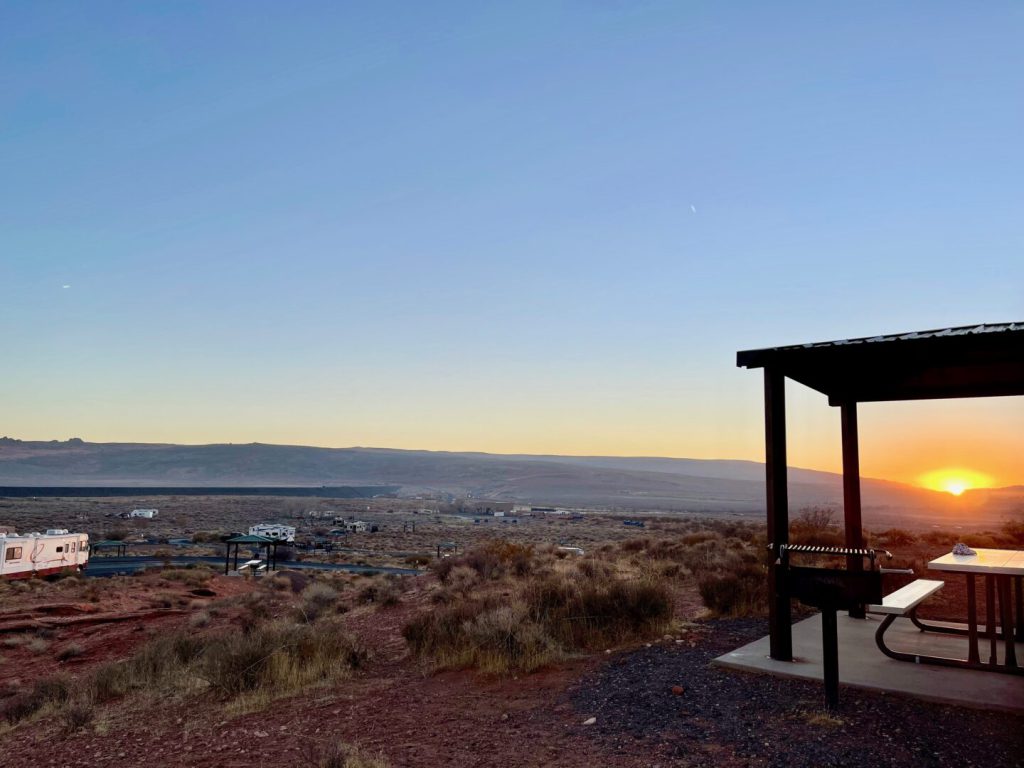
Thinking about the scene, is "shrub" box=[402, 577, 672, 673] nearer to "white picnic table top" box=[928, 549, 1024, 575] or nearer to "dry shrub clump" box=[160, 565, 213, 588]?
"white picnic table top" box=[928, 549, 1024, 575]

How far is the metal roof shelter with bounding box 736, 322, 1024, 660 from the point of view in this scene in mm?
6520

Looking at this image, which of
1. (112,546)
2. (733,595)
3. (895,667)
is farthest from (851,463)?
(112,546)

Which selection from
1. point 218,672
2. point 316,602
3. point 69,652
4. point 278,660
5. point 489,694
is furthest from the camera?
point 316,602

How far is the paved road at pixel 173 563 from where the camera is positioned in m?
34.6

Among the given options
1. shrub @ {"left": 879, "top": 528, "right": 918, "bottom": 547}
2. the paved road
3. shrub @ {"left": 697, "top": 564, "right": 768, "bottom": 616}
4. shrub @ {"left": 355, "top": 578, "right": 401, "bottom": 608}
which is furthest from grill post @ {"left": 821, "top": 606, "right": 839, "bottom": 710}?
the paved road

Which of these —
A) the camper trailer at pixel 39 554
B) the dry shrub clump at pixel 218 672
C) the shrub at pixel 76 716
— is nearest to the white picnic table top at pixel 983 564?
the dry shrub clump at pixel 218 672

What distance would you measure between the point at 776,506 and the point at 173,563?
37237 millimetres

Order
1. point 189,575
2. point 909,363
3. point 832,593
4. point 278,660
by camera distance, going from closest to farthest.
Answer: point 832,593 → point 909,363 → point 278,660 → point 189,575

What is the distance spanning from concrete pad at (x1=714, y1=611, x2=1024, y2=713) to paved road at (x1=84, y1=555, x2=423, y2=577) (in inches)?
1018

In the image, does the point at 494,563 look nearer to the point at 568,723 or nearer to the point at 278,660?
the point at 278,660

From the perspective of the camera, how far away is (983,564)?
682cm

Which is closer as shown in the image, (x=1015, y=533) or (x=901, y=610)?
(x=901, y=610)

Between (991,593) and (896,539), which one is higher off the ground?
(991,593)

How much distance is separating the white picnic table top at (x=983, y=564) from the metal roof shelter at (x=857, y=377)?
Answer: 0.74 meters
